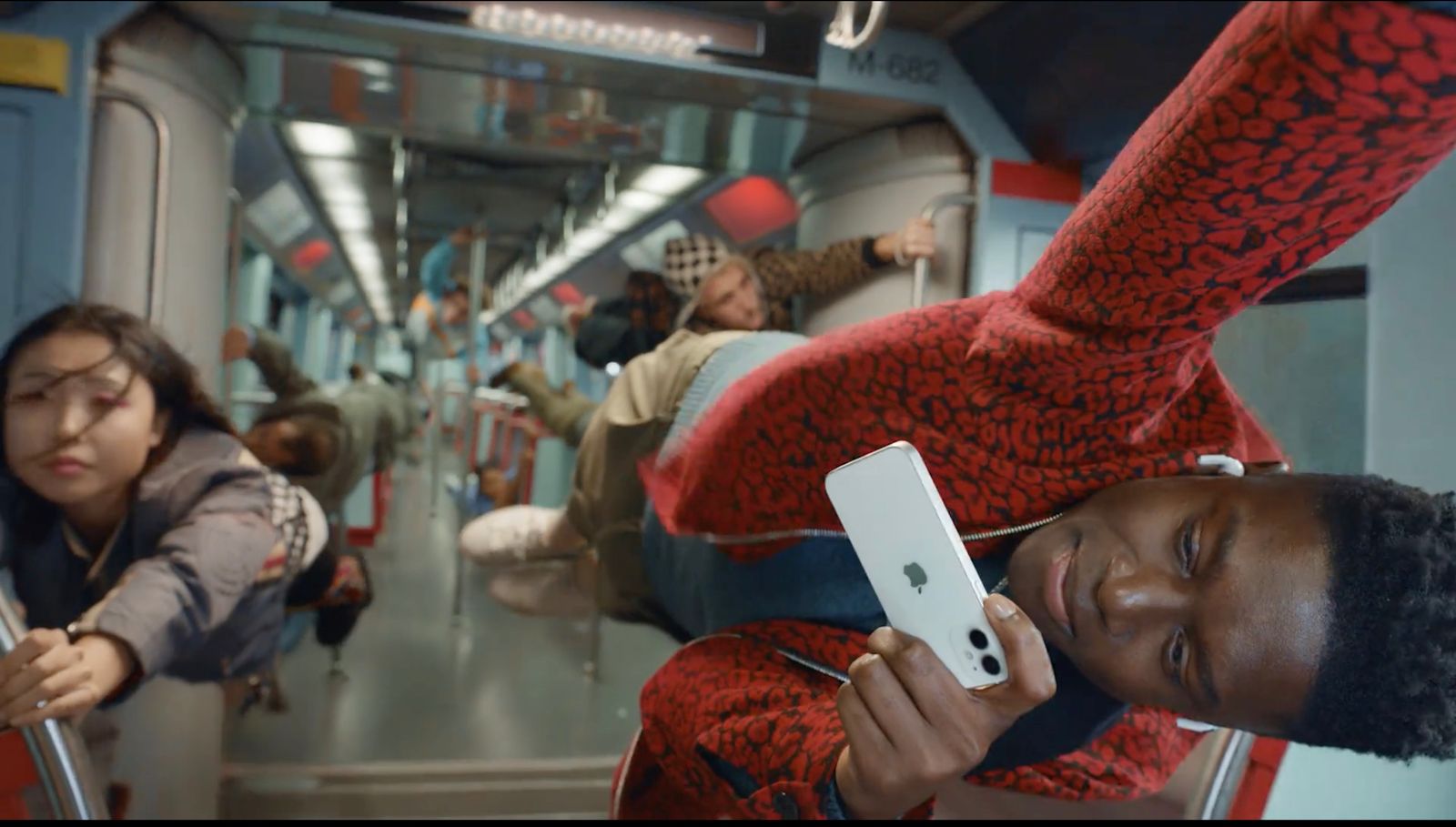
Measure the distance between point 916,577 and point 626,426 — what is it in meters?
0.57

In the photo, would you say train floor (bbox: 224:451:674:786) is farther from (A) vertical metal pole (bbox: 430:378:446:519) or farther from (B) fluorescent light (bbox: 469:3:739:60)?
(B) fluorescent light (bbox: 469:3:739:60)

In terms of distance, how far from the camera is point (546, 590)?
1.21 meters

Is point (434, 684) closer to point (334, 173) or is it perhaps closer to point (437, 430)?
point (437, 430)

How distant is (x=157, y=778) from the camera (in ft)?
3.76

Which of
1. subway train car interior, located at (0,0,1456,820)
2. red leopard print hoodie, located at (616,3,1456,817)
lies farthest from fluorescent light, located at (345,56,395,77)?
red leopard print hoodie, located at (616,3,1456,817)

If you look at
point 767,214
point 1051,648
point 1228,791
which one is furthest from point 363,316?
point 1228,791

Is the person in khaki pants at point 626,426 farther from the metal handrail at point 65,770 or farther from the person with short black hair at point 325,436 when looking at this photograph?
the metal handrail at point 65,770

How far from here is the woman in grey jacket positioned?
26.7 inches

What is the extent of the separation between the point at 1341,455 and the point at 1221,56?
388 millimetres

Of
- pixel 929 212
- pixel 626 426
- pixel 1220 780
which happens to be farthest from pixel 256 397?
pixel 1220 780

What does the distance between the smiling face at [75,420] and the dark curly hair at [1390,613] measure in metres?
0.90

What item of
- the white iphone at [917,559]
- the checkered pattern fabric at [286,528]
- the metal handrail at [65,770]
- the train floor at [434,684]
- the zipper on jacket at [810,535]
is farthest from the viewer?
the train floor at [434,684]

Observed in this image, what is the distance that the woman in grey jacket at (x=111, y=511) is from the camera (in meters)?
0.68

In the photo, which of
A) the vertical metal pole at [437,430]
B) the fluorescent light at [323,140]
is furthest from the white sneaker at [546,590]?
the fluorescent light at [323,140]
